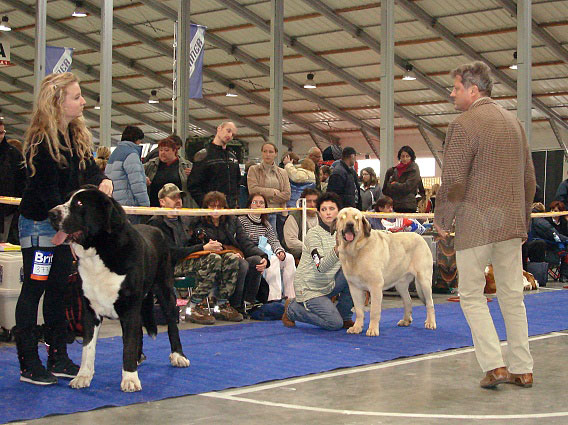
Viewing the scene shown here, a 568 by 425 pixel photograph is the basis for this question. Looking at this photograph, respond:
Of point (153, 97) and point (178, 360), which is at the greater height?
point (153, 97)

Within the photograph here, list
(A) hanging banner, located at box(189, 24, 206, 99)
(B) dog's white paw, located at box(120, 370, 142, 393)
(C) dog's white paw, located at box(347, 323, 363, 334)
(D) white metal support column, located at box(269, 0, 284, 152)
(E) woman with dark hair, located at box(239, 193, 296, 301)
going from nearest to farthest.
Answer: (B) dog's white paw, located at box(120, 370, 142, 393), (C) dog's white paw, located at box(347, 323, 363, 334), (E) woman with dark hair, located at box(239, 193, 296, 301), (A) hanging banner, located at box(189, 24, 206, 99), (D) white metal support column, located at box(269, 0, 284, 152)

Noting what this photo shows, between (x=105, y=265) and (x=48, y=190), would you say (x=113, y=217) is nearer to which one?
(x=105, y=265)

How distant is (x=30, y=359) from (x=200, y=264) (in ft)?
9.17

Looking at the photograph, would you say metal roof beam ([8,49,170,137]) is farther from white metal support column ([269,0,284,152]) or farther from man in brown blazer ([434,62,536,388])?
man in brown blazer ([434,62,536,388])

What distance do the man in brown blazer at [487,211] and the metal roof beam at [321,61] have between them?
1584 centimetres

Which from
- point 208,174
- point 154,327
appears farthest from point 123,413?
point 208,174

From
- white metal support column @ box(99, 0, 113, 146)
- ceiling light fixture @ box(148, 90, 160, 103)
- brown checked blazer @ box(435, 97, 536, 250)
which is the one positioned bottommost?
brown checked blazer @ box(435, 97, 536, 250)

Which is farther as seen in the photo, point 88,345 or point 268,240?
point 268,240

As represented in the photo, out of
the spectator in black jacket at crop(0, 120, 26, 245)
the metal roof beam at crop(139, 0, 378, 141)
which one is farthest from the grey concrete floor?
the metal roof beam at crop(139, 0, 378, 141)

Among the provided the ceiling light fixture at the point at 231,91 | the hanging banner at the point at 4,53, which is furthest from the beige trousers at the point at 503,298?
the ceiling light fixture at the point at 231,91

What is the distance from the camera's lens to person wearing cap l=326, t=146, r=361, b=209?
9562 mm

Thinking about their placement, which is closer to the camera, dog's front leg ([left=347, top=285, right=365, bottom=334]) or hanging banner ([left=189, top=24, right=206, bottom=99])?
dog's front leg ([left=347, top=285, right=365, bottom=334])

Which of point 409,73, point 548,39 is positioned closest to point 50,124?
point 548,39

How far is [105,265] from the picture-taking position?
13.6ft
